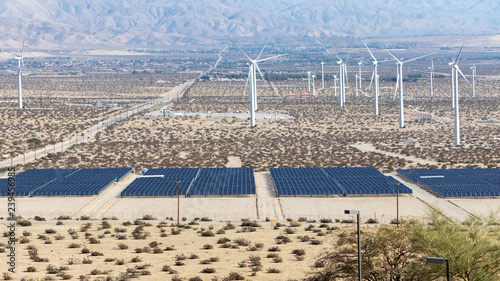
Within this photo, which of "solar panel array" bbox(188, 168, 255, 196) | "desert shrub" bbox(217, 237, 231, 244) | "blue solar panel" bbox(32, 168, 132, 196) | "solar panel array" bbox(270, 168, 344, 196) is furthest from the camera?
"blue solar panel" bbox(32, 168, 132, 196)

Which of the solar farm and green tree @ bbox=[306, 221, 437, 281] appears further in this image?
the solar farm

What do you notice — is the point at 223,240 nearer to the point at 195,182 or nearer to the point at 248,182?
the point at 248,182

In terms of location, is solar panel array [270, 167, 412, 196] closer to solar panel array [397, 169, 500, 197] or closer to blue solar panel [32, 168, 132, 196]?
solar panel array [397, 169, 500, 197]

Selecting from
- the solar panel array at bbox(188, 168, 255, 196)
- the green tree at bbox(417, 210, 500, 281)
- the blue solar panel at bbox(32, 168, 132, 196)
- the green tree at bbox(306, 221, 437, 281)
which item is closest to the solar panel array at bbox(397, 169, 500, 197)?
the solar panel array at bbox(188, 168, 255, 196)

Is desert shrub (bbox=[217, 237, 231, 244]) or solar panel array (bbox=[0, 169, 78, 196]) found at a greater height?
solar panel array (bbox=[0, 169, 78, 196])

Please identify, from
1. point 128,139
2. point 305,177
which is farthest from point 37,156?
point 305,177

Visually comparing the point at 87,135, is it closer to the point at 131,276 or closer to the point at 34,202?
the point at 34,202

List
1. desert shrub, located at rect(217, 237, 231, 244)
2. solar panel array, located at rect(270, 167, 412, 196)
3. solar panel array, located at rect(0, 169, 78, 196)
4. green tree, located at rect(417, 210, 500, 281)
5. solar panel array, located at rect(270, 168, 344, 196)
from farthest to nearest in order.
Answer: solar panel array, located at rect(0, 169, 78, 196) → solar panel array, located at rect(270, 168, 344, 196) → solar panel array, located at rect(270, 167, 412, 196) → desert shrub, located at rect(217, 237, 231, 244) → green tree, located at rect(417, 210, 500, 281)

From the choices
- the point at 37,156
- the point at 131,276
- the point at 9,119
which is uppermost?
the point at 9,119

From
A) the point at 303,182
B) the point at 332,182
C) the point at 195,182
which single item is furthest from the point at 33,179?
the point at 332,182
